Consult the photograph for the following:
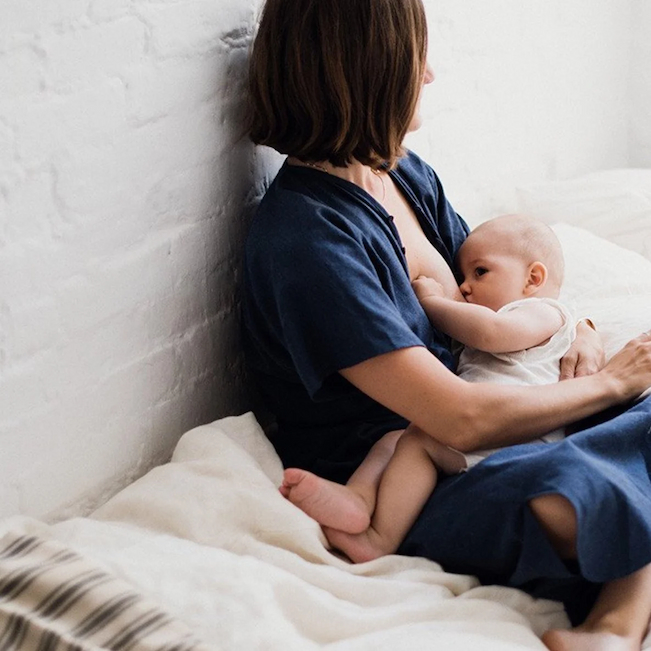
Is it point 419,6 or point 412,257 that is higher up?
point 419,6

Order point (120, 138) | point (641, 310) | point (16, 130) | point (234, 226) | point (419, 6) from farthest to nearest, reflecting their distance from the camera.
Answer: point (641, 310), point (234, 226), point (419, 6), point (120, 138), point (16, 130)

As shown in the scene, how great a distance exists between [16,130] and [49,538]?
1.62ft

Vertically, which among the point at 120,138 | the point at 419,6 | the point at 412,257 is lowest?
the point at 412,257

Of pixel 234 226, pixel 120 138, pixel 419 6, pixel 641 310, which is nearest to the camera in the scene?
pixel 120 138

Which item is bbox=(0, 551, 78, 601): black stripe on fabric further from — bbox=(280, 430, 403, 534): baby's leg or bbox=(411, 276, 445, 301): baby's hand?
bbox=(411, 276, 445, 301): baby's hand

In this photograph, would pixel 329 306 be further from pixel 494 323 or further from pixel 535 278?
pixel 535 278

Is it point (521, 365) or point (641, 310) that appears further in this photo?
point (641, 310)

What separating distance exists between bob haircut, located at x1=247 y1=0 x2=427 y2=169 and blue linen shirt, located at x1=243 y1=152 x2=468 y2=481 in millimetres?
66

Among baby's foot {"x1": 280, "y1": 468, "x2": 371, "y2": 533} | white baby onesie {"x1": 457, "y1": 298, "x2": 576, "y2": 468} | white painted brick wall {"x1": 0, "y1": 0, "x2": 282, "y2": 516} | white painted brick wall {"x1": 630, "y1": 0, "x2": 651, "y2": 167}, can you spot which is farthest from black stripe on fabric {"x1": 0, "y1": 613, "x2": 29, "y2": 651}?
white painted brick wall {"x1": 630, "y1": 0, "x2": 651, "y2": 167}

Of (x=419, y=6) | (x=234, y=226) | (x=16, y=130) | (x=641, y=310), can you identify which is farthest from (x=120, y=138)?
(x=641, y=310)

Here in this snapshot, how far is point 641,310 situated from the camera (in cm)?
189

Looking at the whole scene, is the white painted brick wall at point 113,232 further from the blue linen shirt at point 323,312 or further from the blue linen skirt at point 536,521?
the blue linen skirt at point 536,521

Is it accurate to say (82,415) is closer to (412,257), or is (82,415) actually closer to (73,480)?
(73,480)

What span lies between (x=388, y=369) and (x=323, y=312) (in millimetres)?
116
